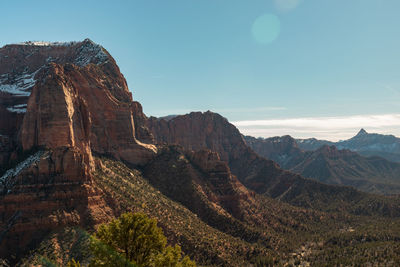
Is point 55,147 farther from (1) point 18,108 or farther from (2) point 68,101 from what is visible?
(1) point 18,108

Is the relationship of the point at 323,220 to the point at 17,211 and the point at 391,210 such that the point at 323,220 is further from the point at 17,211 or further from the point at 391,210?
the point at 17,211

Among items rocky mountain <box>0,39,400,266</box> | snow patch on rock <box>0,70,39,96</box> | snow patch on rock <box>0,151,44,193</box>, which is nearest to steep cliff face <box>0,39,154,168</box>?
snow patch on rock <box>0,70,39,96</box>

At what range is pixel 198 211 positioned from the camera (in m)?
93.2

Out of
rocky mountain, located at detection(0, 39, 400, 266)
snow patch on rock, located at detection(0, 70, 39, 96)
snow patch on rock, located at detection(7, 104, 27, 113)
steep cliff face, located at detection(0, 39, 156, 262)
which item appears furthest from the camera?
snow patch on rock, located at detection(0, 70, 39, 96)

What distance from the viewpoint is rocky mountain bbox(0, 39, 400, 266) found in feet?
173

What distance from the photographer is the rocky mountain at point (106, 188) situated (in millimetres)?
52844

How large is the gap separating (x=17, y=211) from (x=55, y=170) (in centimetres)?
1002

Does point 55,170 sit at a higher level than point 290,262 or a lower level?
higher

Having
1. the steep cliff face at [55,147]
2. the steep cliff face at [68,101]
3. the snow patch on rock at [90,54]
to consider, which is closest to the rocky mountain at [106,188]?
the steep cliff face at [55,147]

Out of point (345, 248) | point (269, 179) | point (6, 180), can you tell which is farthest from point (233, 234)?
point (269, 179)

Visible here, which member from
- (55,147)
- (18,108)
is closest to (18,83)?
(18,108)

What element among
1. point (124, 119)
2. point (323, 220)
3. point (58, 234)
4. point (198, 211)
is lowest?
point (323, 220)

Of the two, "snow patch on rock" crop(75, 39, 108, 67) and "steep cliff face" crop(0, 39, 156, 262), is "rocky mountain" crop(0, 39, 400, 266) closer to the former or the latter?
"steep cliff face" crop(0, 39, 156, 262)

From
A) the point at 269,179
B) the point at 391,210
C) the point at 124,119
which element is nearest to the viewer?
the point at 124,119
